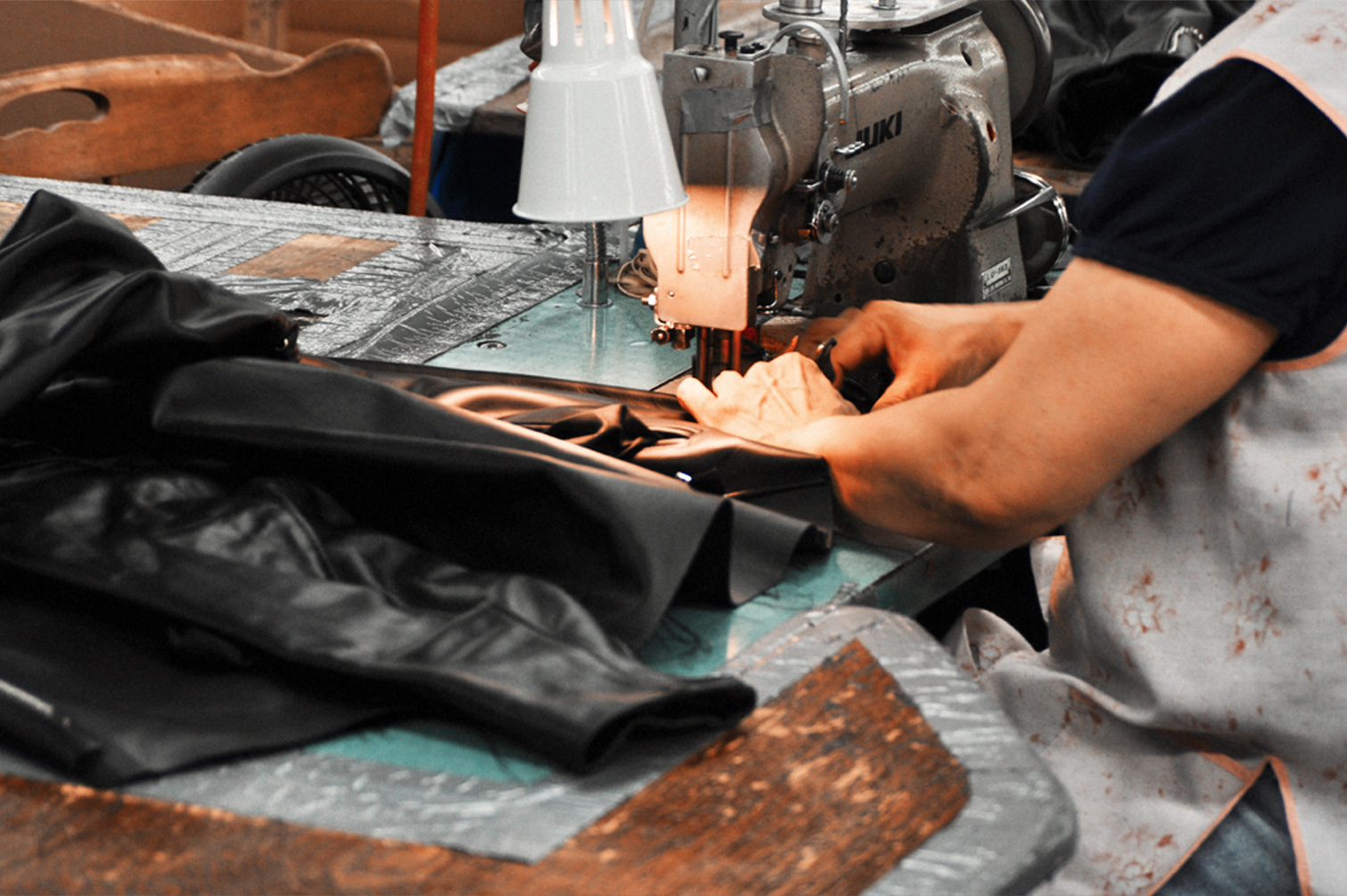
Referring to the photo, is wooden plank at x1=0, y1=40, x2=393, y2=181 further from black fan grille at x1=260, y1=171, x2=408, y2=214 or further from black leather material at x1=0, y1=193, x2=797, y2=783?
black leather material at x1=0, y1=193, x2=797, y2=783

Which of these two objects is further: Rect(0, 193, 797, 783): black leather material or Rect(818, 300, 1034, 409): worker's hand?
Rect(818, 300, 1034, 409): worker's hand

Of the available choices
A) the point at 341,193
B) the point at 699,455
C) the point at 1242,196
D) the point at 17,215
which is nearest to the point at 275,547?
the point at 699,455

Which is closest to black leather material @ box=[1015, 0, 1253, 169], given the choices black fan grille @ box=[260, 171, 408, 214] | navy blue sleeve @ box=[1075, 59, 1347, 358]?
black fan grille @ box=[260, 171, 408, 214]

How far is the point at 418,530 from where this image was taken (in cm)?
97

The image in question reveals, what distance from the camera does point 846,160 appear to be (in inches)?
55.7

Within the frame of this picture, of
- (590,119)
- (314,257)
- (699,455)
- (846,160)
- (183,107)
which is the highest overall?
(590,119)

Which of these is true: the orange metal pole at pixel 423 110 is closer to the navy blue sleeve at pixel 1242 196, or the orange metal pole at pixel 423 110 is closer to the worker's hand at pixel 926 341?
the worker's hand at pixel 926 341

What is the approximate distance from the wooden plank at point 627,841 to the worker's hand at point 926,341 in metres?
0.60

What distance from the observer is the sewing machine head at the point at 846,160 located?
1.34 metres

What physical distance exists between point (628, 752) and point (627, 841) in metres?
0.08

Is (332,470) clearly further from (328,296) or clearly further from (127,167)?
(127,167)

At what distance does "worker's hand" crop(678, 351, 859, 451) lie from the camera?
4.29 ft

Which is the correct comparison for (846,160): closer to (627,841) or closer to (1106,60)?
(627,841)

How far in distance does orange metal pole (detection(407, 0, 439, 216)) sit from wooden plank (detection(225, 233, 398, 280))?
13.6 inches
